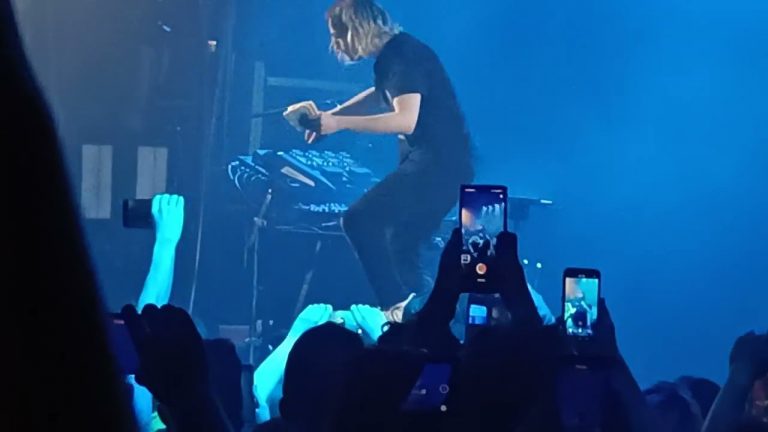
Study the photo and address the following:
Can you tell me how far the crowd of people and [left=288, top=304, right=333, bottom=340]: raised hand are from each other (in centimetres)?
231

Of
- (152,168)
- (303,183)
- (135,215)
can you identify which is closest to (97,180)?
(152,168)

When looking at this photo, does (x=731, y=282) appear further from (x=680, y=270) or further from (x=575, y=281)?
(x=575, y=281)

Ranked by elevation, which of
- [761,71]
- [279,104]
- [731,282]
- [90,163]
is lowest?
[731,282]

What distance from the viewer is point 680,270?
5.45 meters

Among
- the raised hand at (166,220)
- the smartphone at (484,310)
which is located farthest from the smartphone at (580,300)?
the raised hand at (166,220)

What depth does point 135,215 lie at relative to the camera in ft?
8.22

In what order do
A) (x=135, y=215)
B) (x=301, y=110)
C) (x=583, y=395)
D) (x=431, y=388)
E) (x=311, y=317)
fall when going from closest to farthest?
1. (x=431, y=388)
2. (x=583, y=395)
3. (x=135, y=215)
4. (x=311, y=317)
5. (x=301, y=110)

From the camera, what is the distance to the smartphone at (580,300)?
170 centimetres

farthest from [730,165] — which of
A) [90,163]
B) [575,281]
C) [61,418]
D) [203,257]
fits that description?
[61,418]

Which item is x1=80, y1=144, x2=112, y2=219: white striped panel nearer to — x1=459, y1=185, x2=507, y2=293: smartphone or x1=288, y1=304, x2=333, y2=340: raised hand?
x1=288, y1=304, x2=333, y2=340: raised hand

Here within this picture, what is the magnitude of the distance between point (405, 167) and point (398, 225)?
26 centimetres

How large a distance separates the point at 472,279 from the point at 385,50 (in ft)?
8.81

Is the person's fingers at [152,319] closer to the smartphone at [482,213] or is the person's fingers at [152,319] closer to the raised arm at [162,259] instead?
the smartphone at [482,213]

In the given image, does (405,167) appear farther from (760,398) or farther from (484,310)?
(760,398)
